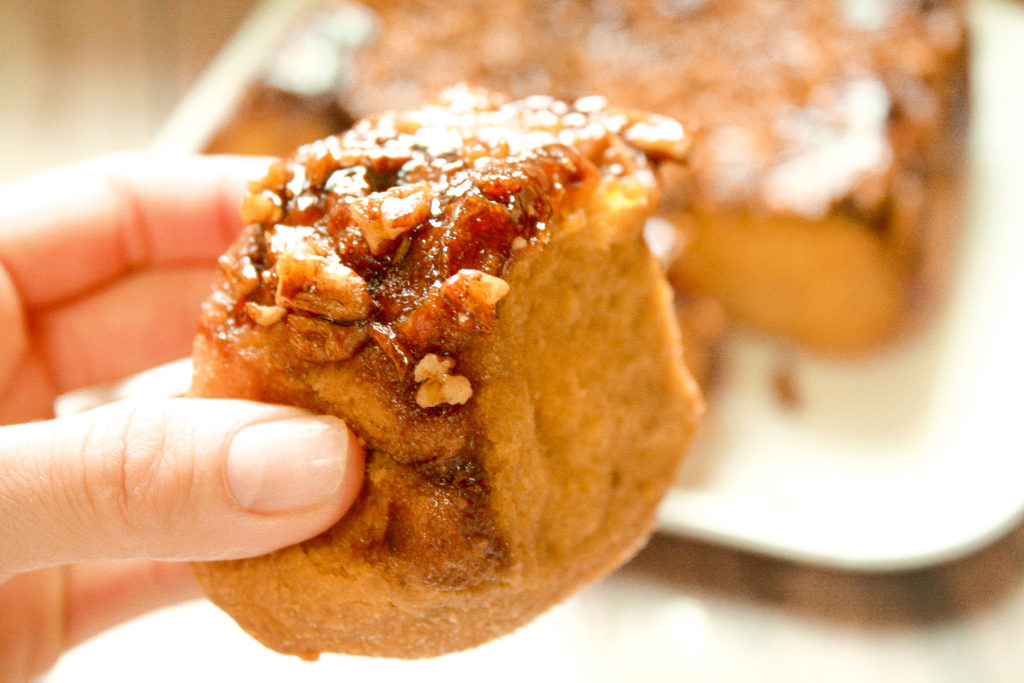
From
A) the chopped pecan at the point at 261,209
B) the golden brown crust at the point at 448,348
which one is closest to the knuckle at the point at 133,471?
the golden brown crust at the point at 448,348

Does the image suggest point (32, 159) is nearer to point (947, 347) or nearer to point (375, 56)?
point (375, 56)

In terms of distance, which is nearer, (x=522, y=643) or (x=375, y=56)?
(x=522, y=643)

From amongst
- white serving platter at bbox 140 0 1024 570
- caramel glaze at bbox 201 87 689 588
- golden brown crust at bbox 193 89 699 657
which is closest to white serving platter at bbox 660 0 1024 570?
white serving platter at bbox 140 0 1024 570

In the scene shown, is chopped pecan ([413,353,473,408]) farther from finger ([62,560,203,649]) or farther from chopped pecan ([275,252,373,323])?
finger ([62,560,203,649])

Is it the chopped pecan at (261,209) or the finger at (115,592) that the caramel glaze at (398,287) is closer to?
the chopped pecan at (261,209)

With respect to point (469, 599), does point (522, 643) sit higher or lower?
lower

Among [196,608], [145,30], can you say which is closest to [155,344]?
[196,608]

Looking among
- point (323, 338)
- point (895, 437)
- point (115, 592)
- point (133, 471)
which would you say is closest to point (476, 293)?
point (323, 338)
